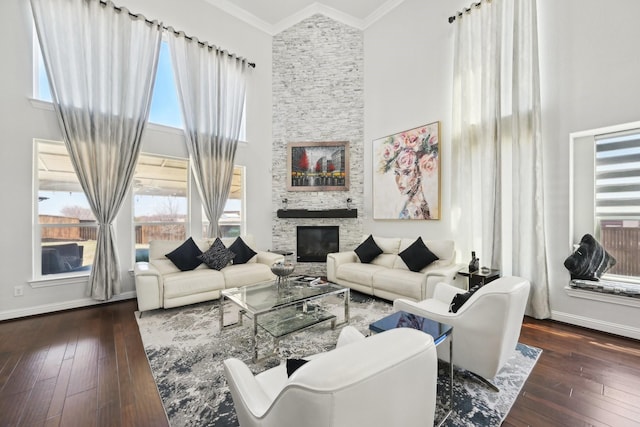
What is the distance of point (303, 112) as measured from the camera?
6074 millimetres

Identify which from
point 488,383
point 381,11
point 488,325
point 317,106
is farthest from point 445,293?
point 381,11

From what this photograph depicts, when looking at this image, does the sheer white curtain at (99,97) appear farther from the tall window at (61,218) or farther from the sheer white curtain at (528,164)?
the sheer white curtain at (528,164)

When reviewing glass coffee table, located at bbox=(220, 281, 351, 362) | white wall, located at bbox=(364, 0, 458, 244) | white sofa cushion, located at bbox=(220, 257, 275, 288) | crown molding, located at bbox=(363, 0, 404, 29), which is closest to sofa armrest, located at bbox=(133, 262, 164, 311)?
white sofa cushion, located at bbox=(220, 257, 275, 288)

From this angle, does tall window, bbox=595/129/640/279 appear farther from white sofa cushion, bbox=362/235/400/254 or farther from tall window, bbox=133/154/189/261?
tall window, bbox=133/154/189/261

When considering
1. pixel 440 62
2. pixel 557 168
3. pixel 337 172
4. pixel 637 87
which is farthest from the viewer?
pixel 337 172

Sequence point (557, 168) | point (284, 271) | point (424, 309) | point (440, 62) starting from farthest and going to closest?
point (440, 62), point (557, 168), point (284, 271), point (424, 309)

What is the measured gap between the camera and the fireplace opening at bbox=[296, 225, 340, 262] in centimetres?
594

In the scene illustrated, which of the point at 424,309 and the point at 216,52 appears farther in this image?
the point at 216,52

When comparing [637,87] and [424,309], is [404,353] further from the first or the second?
[637,87]

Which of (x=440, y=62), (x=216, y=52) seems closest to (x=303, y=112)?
(x=216, y=52)

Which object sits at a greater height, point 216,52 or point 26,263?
point 216,52

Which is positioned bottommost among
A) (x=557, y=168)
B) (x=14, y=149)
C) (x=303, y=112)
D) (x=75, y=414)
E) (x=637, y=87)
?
(x=75, y=414)

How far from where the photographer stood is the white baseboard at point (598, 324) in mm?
2789

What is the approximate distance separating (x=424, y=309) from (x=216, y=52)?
560cm
